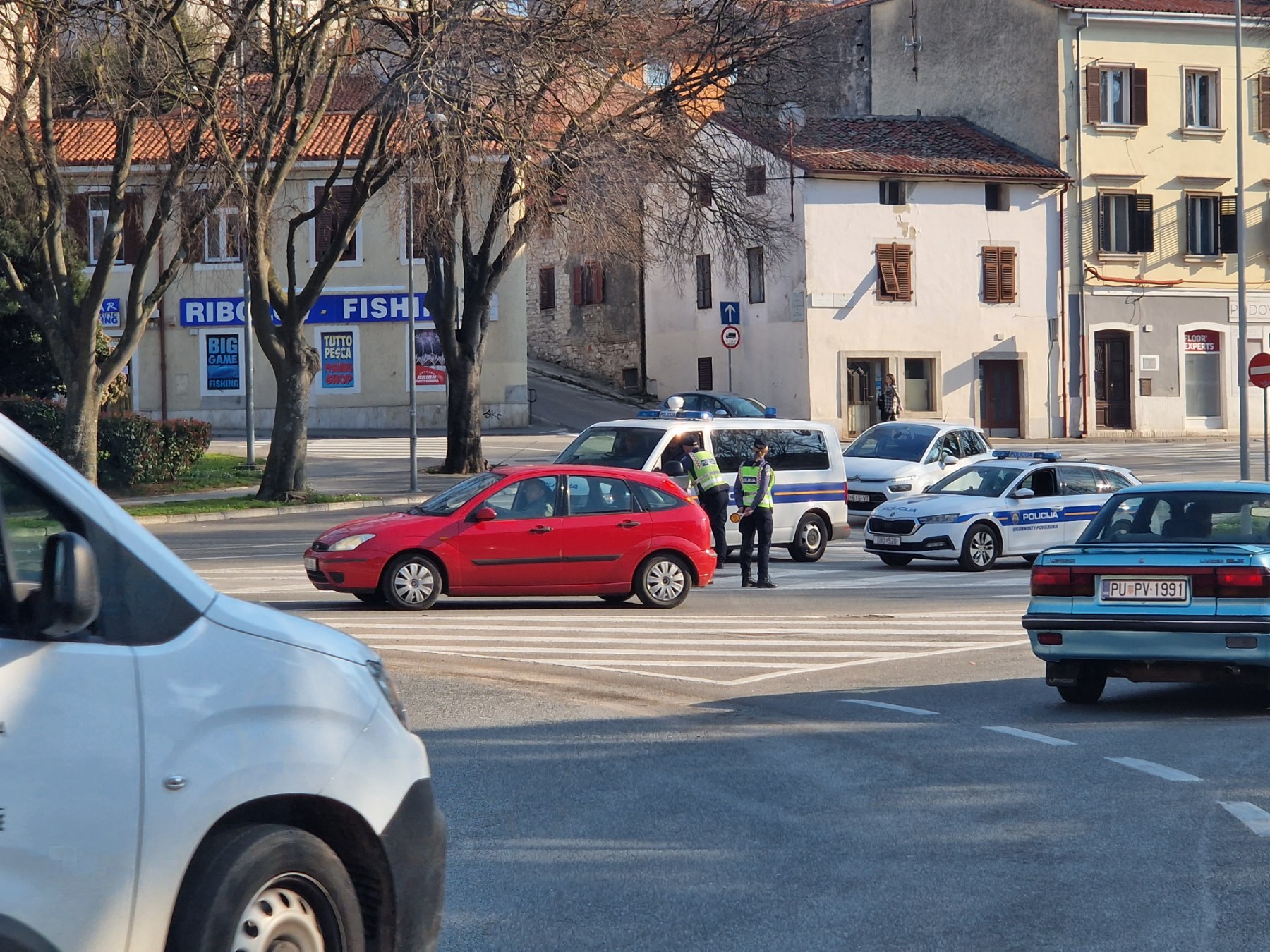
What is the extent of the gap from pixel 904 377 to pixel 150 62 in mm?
29348

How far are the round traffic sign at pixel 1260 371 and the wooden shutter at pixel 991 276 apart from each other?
1886 cm

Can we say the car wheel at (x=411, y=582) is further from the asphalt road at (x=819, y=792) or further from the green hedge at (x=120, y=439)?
the green hedge at (x=120, y=439)

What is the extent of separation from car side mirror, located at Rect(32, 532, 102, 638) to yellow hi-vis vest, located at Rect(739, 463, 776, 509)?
52.5 ft

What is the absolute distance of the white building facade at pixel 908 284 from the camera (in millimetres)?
47844

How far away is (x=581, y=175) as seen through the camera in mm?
27375

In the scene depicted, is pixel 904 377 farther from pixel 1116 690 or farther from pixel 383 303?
pixel 1116 690

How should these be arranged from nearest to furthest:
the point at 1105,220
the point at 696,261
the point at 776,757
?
the point at 776,757, the point at 1105,220, the point at 696,261

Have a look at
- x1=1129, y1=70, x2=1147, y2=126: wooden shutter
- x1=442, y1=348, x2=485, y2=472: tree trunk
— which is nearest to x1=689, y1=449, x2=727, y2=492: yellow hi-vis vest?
x1=442, y1=348, x2=485, y2=472: tree trunk

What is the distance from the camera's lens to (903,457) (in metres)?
28.5

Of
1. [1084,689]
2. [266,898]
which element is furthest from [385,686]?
[1084,689]

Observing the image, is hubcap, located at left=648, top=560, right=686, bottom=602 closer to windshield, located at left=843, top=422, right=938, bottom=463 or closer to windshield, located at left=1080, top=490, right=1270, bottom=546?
windshield, located at left=1080, top=490, right=1270, bottom=546

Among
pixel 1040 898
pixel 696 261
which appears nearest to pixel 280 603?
pixel 1040 898

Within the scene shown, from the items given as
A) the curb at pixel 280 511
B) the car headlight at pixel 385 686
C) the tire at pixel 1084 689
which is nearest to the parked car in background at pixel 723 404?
the curb at pixel 280 511

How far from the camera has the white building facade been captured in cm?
4784
